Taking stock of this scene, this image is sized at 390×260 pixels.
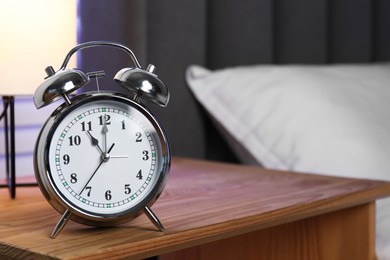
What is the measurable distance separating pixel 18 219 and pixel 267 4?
0.95 m

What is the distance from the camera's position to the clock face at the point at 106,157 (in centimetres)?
65

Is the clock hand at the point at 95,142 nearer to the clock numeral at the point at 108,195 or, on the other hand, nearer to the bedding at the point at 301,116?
the clock numeral at the point at 108,195

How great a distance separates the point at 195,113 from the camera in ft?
4.56

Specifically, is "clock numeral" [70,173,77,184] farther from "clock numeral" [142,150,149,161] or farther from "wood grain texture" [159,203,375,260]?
"wood grain texture" [159,203,375,260]

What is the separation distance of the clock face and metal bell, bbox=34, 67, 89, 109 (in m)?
0.02

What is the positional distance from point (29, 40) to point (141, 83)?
257 millimetres

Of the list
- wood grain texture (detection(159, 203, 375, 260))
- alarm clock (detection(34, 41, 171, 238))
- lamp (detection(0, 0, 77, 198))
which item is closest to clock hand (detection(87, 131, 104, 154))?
alarm clock (detection(34, 41, 171, 238))

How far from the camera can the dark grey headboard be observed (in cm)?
128

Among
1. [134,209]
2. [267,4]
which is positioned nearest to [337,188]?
[134,209]

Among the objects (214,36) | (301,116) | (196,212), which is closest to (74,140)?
(196,212)

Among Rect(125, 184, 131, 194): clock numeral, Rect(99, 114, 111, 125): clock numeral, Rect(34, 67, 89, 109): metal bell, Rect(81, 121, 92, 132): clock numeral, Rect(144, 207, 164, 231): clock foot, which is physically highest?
Rect(34, 67, 89, 109): metal bell

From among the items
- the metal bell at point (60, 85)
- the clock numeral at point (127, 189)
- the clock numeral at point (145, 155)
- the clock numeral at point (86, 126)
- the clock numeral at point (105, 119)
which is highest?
the metal bell at point (60, 85)

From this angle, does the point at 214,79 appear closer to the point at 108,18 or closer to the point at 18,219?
the point at 108,18

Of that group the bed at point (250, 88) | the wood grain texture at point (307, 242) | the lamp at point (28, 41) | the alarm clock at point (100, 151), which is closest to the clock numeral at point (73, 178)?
the alarm clock at point (100, 151)
